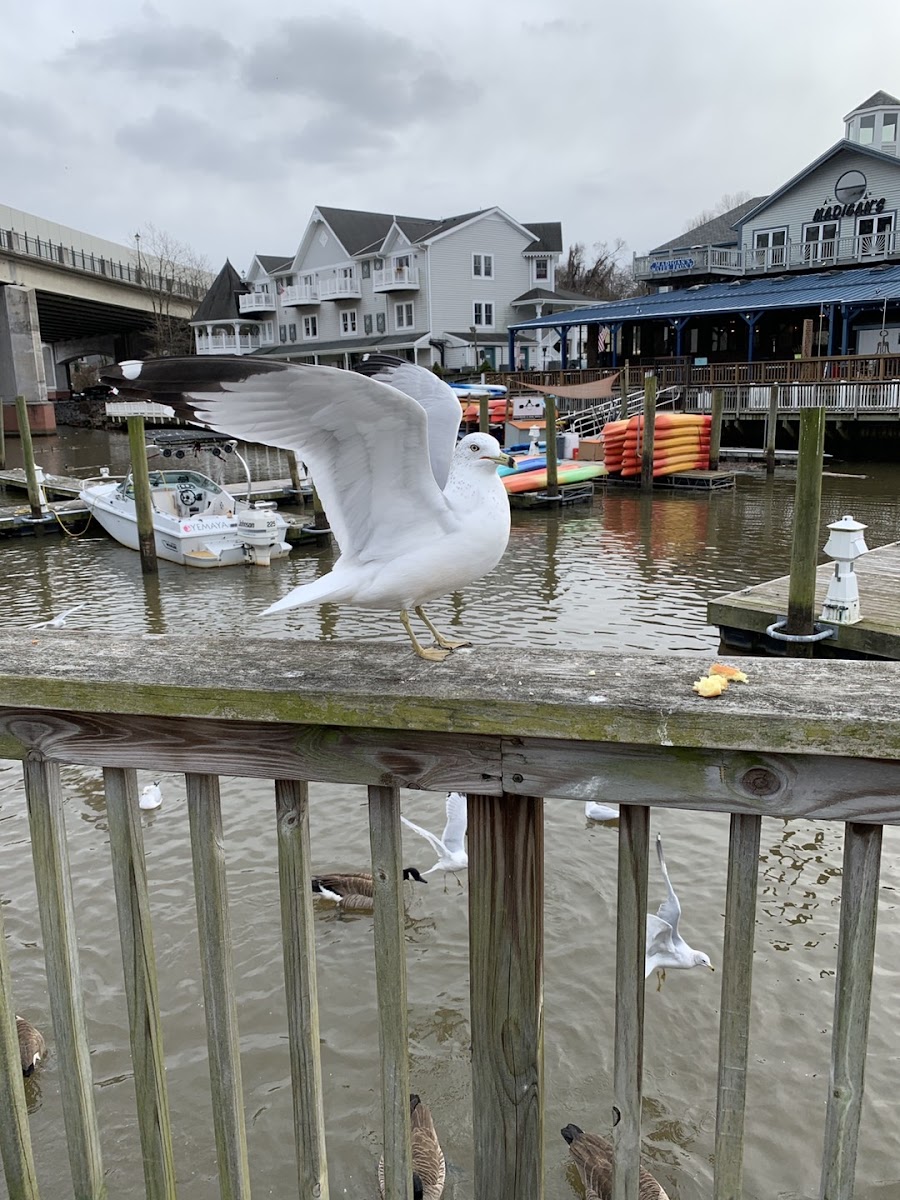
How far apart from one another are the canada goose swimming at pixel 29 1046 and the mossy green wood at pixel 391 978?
10.1 ft

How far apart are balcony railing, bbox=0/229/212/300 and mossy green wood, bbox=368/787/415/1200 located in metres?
49.8

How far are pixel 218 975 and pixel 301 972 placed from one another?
5.9 inches

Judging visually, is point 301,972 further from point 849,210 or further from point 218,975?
point 849,210

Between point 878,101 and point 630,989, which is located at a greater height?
point 878,101

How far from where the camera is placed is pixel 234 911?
5.37 metres

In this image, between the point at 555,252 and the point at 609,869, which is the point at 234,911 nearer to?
the point at 609,869

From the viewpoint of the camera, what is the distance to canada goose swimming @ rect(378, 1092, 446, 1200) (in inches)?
134

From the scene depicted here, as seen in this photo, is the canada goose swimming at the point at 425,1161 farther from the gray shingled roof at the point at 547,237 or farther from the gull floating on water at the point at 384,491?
the gray shingled roof at the point at 547,237

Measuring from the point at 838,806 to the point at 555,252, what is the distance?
49.3 meters

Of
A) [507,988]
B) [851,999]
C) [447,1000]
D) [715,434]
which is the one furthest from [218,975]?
[715,434]

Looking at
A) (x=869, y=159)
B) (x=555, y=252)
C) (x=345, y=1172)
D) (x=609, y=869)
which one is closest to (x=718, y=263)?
(x=869, y=159)

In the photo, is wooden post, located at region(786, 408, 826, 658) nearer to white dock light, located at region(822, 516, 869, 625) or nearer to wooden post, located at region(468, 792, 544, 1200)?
white dock light, located at region(822, 516, 869, 625)

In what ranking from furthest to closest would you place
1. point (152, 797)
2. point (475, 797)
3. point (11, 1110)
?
point (152, 797) → point (11, 1110) → point (475, 797)

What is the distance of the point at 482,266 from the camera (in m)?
45.7
